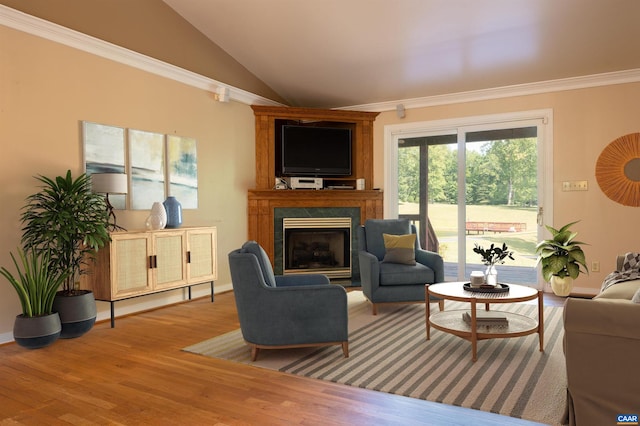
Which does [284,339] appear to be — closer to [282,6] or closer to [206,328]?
[206,328]

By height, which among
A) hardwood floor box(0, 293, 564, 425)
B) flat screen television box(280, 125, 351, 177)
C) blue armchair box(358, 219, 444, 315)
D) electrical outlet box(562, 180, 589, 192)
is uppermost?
flat screen television box(280, 125, 351, 177)

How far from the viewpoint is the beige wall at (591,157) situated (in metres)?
5.41

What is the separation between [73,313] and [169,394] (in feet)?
5.44

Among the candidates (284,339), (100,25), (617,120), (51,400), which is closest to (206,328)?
(284,339)

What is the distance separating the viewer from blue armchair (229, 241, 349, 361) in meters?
3.29

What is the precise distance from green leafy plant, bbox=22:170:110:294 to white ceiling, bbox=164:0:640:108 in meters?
2.56

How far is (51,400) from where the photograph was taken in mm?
2719

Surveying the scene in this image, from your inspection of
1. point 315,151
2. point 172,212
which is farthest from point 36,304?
point 315,151

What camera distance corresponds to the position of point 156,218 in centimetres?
473

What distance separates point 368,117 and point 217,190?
8.19 ft

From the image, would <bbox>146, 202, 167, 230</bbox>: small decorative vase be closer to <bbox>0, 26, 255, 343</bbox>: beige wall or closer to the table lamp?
<bbox>0, 26, 255, 343</bbox>: beige wall

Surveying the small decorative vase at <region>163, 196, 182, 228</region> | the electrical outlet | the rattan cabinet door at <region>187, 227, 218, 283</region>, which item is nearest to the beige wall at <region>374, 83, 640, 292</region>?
the electrical outlet

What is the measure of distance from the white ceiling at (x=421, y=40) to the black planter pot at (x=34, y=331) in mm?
3580

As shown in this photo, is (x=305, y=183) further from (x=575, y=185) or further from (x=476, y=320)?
(x=476, y=320)
